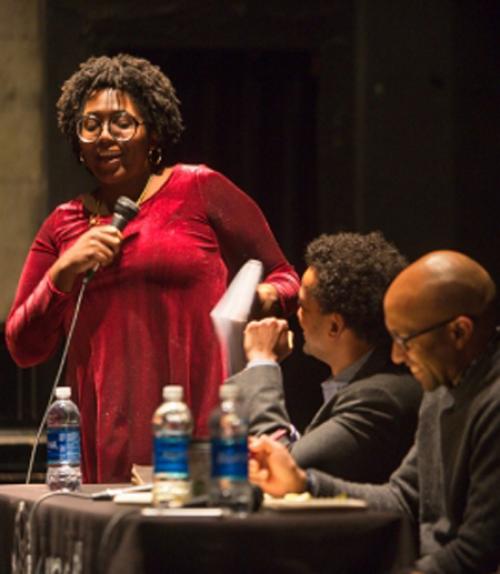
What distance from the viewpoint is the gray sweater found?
9.30ft

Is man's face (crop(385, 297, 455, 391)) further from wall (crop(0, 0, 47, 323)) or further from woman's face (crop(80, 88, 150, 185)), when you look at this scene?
wall (crop(0, 0, 47, 323))

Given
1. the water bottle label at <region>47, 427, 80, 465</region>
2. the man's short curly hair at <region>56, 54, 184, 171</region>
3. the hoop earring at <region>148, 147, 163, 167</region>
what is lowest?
the water bottle label at <region>47, 427, 80, 465</region>

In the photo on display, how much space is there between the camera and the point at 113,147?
3883 mm

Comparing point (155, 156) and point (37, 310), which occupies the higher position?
point (155, 156)

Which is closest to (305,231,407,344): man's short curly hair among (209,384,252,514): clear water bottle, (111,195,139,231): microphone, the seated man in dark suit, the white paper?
the seated man in dark suit

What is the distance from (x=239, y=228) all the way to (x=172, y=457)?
118cm

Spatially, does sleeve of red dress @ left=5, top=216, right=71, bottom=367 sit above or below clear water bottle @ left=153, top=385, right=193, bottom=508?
above

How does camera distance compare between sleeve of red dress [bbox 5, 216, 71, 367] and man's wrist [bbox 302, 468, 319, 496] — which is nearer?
Result: man's wrist [bbox 302, 468, 319, 496]

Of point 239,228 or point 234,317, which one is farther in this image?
point 239,228

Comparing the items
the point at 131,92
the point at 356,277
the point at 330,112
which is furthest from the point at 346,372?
the point at 330,112

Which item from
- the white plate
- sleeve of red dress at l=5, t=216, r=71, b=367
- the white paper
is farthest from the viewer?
sleeve of red dress at l=5, t=216, r=71, b=367

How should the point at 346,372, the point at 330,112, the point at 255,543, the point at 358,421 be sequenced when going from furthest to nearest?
1. the point at 330,112
2. the point at 346,372
3. the point at 358,421
4. the point at 255,543

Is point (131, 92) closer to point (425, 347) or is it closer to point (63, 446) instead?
point (63, 446)

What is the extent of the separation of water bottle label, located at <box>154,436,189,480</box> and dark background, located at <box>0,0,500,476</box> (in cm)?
264
